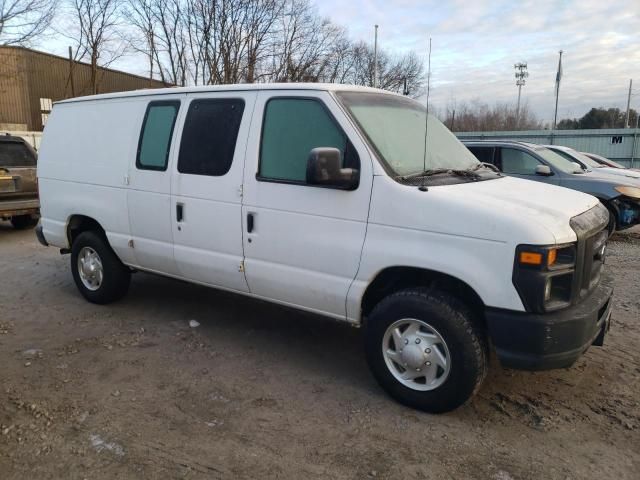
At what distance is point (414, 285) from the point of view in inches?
141

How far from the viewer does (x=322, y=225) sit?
3707 mm

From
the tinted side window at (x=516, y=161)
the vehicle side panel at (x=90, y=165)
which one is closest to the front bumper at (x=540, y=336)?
the vehicle side panel at (x=90, y=165)

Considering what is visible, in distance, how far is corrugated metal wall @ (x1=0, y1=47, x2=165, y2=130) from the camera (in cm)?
2739

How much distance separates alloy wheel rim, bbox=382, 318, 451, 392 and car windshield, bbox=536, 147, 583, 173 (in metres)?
7.29

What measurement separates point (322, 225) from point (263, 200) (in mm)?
552

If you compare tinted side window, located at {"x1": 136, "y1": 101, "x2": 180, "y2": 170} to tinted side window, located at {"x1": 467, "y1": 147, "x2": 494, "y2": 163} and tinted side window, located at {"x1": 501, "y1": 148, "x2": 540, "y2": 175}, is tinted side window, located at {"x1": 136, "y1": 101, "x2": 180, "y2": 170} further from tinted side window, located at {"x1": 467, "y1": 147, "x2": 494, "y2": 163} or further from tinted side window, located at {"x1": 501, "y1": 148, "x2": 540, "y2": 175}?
tinted side window, located at {"x1": 501, "y1": 148, "x2": 540, "y2": 175}

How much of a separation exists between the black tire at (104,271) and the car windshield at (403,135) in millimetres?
3056

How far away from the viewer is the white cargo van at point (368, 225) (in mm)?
3076

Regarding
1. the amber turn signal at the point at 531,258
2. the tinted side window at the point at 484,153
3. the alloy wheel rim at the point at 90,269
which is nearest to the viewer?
the amber turn signal at the point at 531,258

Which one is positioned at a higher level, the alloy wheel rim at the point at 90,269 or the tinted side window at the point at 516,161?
the tinted side window at the point at 516,161

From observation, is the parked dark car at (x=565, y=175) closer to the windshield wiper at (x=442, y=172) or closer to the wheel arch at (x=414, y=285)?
the windshield wiper at (x=442, y=172)

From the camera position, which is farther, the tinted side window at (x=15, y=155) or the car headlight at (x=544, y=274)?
the tinted side window at (x=15, y=155)

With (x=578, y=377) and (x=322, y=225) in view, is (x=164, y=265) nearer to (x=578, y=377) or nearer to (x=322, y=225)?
(x=322, y=225)

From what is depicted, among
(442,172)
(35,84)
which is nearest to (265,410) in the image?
(442,172)
